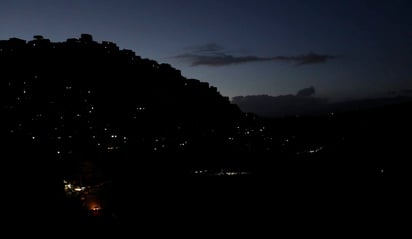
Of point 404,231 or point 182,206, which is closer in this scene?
point 404,231

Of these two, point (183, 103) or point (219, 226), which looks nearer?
point (219, 226)

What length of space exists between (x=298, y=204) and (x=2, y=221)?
62.2 ft

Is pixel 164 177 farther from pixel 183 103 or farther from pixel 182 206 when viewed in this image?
pixel 183 103

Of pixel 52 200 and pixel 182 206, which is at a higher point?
pixel 52 200

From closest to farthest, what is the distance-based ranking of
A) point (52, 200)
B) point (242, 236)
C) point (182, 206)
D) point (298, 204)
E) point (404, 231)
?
1. point (52, 200)
2. point (242, 236)
3. point (404, 231)
4. point (182, 206)
5. point (298, 204)

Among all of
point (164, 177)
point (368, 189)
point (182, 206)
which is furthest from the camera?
point (164, 177)

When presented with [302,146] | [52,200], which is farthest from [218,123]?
[52,200]

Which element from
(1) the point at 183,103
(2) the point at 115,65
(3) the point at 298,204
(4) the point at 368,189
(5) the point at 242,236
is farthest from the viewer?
(1) the point at 183,103

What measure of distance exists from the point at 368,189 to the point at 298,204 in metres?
8.89

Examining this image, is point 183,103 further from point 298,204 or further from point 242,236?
point 242,236

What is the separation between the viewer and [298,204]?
82.1ft

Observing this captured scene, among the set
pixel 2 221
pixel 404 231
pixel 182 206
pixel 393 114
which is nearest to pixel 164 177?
pixel 182 206

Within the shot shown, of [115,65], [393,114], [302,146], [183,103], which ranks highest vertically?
[115,65]

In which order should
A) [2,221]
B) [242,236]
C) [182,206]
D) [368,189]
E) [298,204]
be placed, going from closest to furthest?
[2,221] < [242,236] < [182,206] < [298,204] < [368,189]
